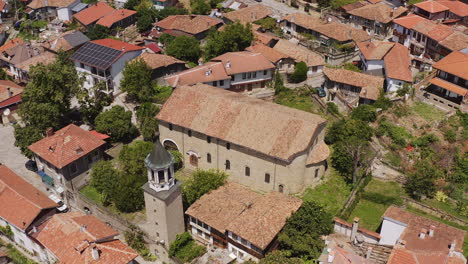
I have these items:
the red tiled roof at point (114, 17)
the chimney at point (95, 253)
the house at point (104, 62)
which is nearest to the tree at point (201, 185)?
the chimney at point (95, 253)

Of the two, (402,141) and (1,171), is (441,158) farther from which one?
(1,171)

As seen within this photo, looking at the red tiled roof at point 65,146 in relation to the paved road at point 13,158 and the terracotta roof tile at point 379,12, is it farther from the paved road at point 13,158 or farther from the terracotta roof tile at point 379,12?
the terracotta roof tile at point 379,12

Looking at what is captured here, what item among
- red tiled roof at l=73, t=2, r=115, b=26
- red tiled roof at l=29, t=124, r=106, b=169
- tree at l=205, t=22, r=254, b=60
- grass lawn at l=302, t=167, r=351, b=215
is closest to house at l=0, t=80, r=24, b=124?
red tiled roof at l=29, t=124, r=106, b=169

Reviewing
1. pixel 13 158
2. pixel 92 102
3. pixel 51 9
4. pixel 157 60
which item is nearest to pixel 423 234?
pixel 92 102

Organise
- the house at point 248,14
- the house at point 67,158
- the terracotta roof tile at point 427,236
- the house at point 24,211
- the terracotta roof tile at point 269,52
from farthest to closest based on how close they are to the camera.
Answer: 1. the house at point 248,14
2. the terracotta roof tile at point 269,52
3. the house at point 67,158
4. the house at point 24,211
5. the terracotta roof tile at point 427,236

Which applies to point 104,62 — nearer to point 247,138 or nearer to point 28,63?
point 28,63

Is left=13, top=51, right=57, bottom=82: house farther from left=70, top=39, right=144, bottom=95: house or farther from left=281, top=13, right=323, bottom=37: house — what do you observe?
left=281, top=13, right=323, bottom=37: house

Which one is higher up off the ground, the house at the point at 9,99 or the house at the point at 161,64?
the house at the point at 161,64
